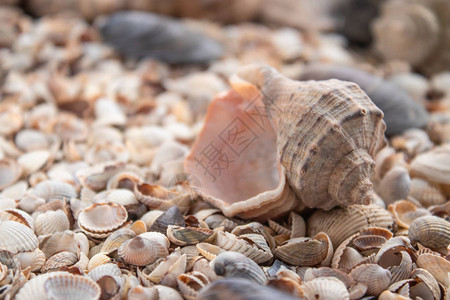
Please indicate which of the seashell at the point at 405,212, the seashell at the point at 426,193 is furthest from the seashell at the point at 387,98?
the seashell at the point at 405,212

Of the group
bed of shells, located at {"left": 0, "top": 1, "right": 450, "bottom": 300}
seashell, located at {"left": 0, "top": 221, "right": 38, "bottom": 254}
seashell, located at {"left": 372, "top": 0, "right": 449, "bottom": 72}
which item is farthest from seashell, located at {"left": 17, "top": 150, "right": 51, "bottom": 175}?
seashell, located at {"left": 372, "top": 0, "right": 449, "bottom": 72}

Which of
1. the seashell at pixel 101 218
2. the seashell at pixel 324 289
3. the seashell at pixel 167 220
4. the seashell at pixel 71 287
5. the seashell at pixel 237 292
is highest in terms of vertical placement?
the seashell at pixel 237 292

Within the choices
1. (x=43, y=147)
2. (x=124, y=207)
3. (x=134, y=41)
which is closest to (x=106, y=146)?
(x=43, y=147)

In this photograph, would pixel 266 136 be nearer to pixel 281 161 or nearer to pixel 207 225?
pixel 281 161

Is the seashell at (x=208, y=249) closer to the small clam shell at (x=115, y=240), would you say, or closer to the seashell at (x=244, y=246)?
the seashell at (x=244, y=246)

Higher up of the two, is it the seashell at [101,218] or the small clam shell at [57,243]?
the seashell at [101,218]

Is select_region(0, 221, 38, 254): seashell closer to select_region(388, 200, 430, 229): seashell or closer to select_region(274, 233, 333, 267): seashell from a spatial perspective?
select_region(274, 233, 333, 267): seashell

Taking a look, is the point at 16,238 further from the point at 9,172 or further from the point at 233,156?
the point at 233,156
